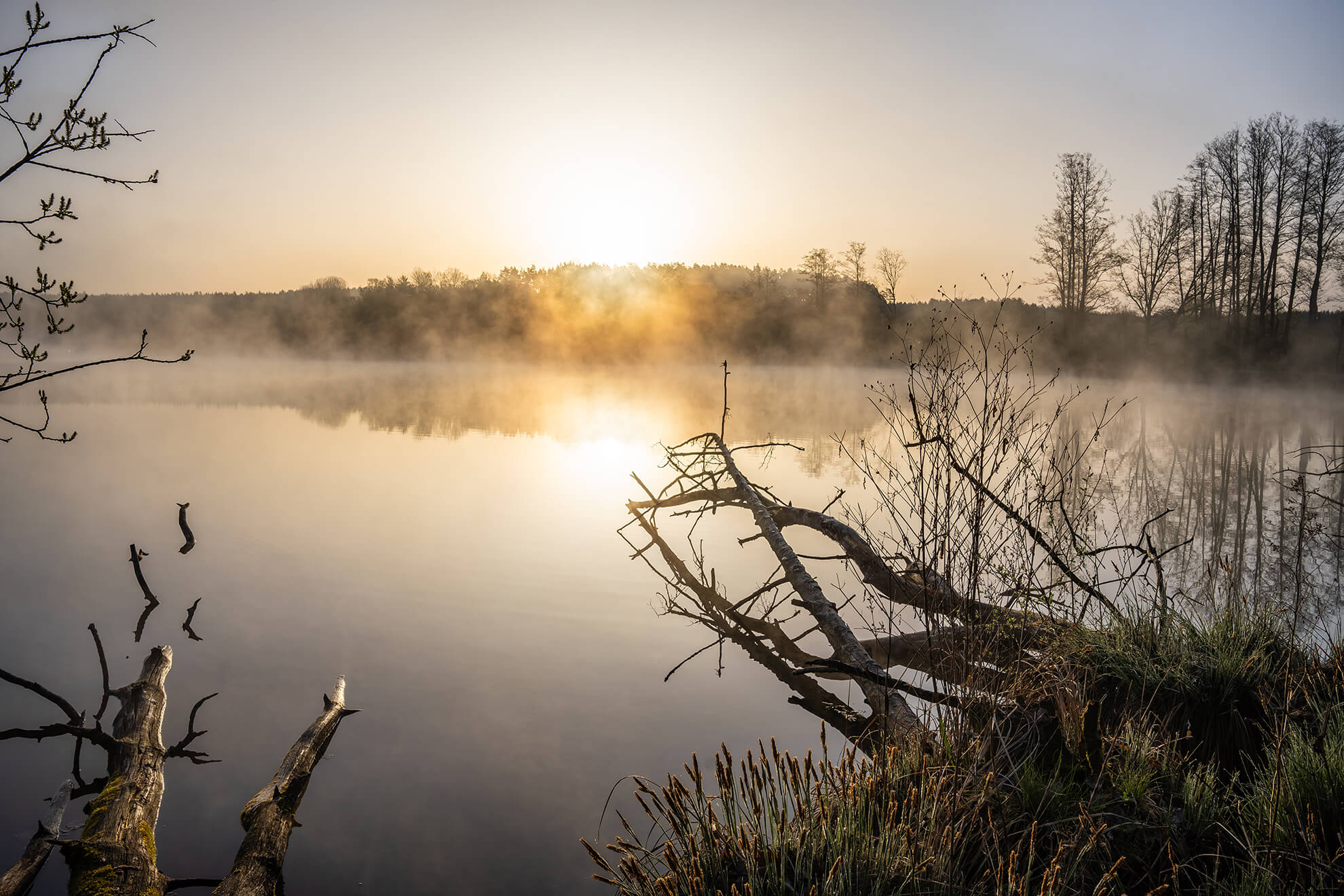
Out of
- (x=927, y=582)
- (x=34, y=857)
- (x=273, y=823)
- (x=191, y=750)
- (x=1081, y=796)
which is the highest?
(x=927, y=582)

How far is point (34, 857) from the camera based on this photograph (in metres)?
2.79

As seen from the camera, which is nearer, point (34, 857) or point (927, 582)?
point (34, 857)

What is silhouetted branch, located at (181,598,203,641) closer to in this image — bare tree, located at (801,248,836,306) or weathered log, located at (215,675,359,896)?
weathered log, located at (215,675,359,896)

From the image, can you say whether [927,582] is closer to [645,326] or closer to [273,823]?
[273,823]

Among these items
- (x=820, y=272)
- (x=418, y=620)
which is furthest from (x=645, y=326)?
(x=418, y=620)

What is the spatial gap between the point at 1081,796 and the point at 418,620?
16.7 feet

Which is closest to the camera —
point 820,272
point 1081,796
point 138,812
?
point 1081,796

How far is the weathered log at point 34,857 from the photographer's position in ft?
8.82

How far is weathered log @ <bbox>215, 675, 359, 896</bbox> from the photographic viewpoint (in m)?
2.88

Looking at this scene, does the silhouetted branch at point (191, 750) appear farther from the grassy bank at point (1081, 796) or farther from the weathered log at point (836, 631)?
the weathered log at point (836, 631)

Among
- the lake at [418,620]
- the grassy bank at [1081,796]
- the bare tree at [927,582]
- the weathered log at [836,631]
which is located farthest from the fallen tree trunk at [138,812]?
the weathered log at [836,631]

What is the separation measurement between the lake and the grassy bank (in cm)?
92

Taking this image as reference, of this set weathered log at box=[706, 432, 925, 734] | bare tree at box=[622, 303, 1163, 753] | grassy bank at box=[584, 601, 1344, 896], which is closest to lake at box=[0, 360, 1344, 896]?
bare tree at box=[622, 303, 1163, 753]

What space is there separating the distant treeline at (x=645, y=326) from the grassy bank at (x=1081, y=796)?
29.2m
